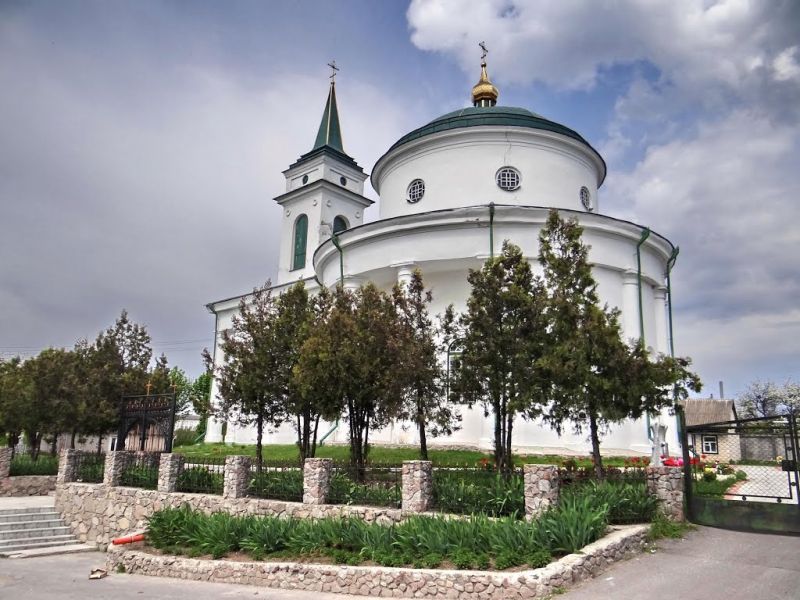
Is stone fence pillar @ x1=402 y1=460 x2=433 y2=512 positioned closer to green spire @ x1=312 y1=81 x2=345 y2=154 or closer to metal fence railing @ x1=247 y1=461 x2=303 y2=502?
metal fence railing @ x1=247 y1=461 x2=303 y2=502

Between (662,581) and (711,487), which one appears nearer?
(662,581)

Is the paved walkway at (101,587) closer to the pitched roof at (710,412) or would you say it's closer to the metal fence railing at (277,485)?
the metal fence railing at (277,485)

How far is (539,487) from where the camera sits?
34.1 ft

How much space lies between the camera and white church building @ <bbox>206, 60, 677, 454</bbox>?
21.3 meters

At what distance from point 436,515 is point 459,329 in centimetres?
503

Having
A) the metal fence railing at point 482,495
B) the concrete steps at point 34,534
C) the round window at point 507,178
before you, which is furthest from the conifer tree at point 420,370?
the round window at point 507,178

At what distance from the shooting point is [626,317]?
2205 cm

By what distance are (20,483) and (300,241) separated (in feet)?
65.3

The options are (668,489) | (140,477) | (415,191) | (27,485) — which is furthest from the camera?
(415,191)

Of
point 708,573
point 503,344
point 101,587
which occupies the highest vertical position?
point 503,344

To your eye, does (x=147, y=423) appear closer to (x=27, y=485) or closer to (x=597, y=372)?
(x=27, y=485)

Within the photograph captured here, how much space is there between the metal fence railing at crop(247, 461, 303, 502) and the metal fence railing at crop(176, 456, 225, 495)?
1.01 m

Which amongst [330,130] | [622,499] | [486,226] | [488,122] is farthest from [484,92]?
[622,499]

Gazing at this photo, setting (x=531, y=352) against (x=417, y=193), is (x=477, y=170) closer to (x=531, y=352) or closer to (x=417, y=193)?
(x=417, y=193)
